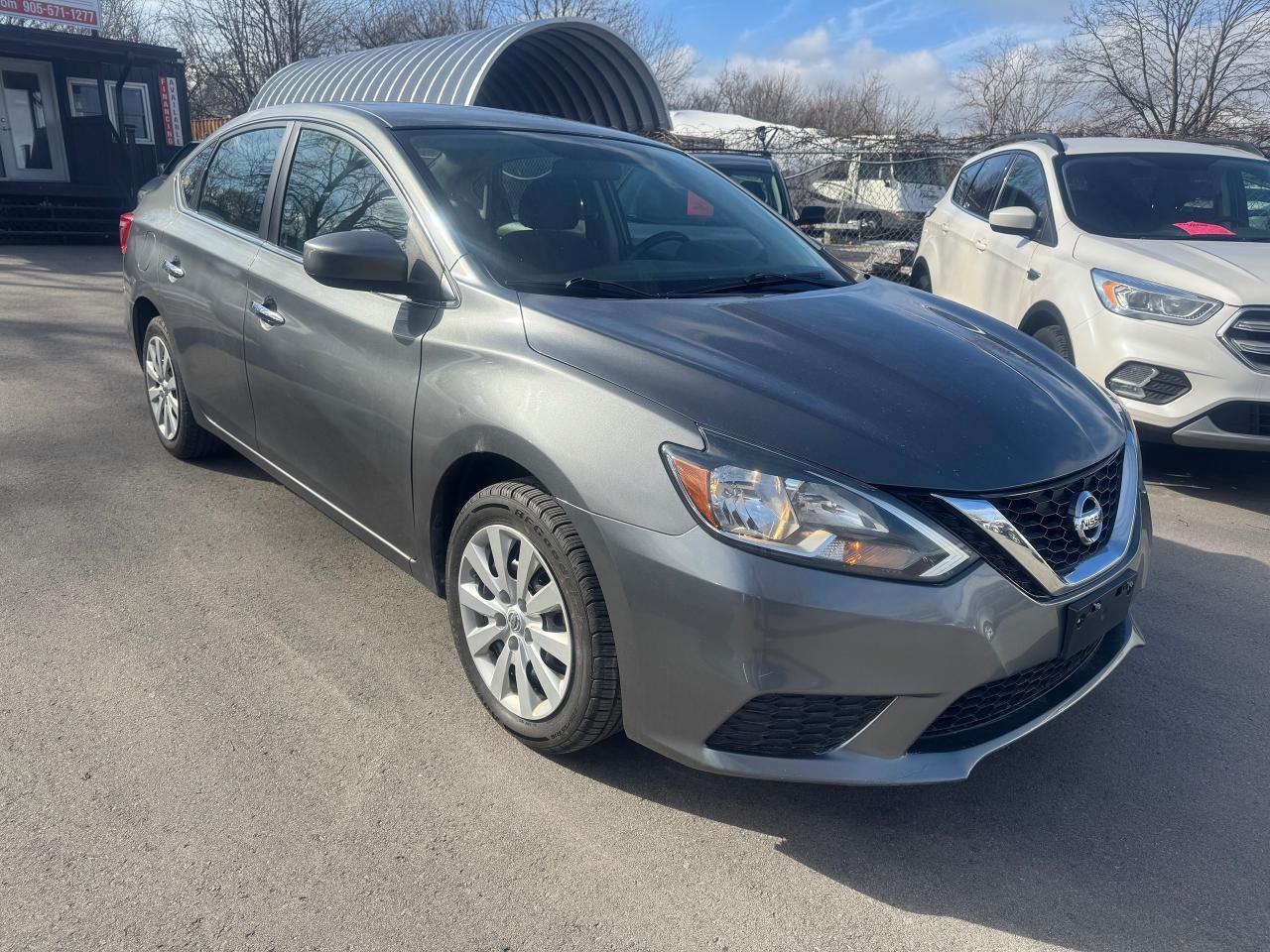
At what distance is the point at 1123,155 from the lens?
246 inches

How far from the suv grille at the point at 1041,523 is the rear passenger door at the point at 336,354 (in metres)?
1.57

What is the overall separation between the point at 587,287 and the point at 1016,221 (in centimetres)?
394

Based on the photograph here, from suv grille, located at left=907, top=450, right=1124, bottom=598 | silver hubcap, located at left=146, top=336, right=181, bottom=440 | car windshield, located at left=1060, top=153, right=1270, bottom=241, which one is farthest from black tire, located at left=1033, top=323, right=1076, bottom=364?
silver hubcap, located at left=146, top=336, right=181, bottom=440

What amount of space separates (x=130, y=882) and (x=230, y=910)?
26 centimetres

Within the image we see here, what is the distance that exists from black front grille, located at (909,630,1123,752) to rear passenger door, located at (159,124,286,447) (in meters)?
2.84

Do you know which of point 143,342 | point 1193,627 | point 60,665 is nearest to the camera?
point 60,665

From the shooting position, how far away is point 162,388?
4.88 meters

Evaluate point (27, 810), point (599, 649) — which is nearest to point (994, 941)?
point (599, 649)

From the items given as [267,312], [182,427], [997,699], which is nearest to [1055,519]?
[997,699]

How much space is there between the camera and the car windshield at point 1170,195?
18.7ft

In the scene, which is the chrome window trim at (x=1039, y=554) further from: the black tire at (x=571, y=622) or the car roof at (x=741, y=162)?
the car roof at (x=741, y=162)

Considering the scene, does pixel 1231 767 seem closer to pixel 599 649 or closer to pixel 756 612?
pixel 756 612

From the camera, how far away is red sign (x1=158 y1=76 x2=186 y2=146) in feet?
55.0

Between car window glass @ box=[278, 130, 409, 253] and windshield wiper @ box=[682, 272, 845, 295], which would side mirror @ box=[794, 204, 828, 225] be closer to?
windshield wiper @ box=[682, 272, 845, 295]
